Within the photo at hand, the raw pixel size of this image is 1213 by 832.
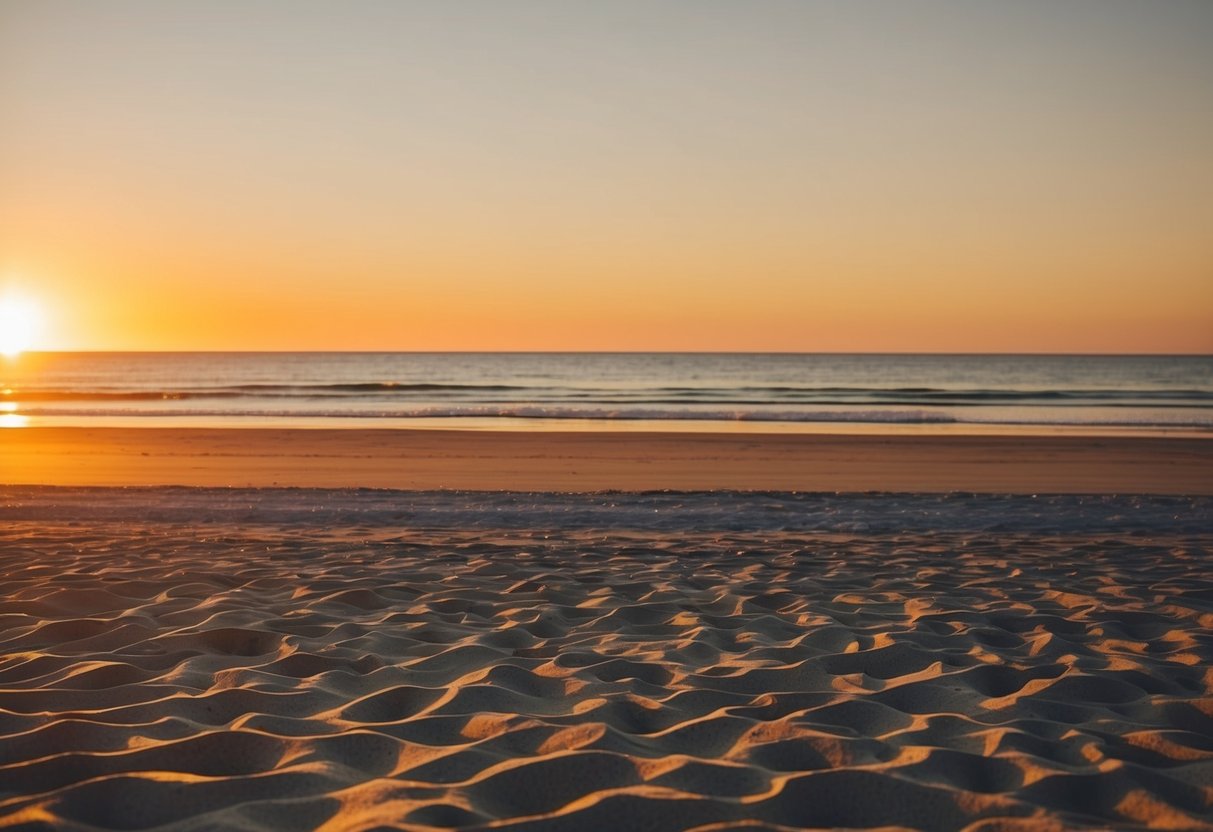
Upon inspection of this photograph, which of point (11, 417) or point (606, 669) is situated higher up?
point (11, 417)

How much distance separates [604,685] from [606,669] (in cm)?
23

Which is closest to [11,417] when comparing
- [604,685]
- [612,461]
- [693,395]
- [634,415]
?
[634,415]

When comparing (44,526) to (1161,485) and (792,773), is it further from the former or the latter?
(1161,485)

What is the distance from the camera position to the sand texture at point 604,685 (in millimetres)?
2520

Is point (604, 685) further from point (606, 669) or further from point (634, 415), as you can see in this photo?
point (634, 415)

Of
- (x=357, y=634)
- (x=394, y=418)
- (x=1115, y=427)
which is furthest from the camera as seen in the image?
(x=394, y=418)

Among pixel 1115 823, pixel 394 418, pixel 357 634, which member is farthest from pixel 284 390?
pixel 1115 823

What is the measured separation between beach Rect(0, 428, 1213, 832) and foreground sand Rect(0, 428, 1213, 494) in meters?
3.20

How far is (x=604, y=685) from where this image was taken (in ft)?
11.7

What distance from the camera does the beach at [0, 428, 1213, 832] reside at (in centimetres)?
254

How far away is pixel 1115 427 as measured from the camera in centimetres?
2438

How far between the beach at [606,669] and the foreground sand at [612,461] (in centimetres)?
320

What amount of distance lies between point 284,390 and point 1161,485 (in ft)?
138

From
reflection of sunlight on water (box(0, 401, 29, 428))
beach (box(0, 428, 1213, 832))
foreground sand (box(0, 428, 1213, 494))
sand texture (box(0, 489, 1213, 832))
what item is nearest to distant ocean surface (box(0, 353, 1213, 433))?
reflection of sunlight on water (box(0, 401, 29, 428))
